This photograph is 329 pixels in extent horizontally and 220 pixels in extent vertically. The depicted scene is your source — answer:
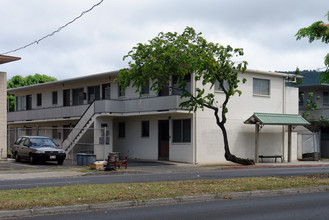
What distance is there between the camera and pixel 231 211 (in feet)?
35.5

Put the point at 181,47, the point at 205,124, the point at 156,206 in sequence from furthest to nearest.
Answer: the point at 205,124
the point at 181,47
the point at 156,206

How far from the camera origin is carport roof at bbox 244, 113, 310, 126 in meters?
32.4

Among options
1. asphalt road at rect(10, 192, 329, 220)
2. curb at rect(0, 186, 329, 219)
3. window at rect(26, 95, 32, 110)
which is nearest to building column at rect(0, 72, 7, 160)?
window at rect(26, 95, 32, 110)

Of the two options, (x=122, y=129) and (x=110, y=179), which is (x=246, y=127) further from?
(x=110, y=179)

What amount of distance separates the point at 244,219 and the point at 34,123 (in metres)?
37.0

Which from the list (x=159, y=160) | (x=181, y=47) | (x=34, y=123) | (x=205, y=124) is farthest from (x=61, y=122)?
(x=181, y=47)

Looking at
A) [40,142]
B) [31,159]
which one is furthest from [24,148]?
[31,159]

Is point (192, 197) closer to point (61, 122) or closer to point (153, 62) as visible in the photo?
point (153, 62)

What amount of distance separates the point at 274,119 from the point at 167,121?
24.2 feet

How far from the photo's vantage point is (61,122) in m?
41.4

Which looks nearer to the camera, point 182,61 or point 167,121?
point 182,61

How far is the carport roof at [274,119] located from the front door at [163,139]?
547cm

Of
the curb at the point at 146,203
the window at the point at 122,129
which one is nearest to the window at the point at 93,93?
the window at the point at 122,129

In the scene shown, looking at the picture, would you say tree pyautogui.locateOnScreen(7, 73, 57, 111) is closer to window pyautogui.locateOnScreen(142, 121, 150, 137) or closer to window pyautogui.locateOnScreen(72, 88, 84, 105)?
window pyautogui.locateOnScreen(72, 88, 84, 105)
